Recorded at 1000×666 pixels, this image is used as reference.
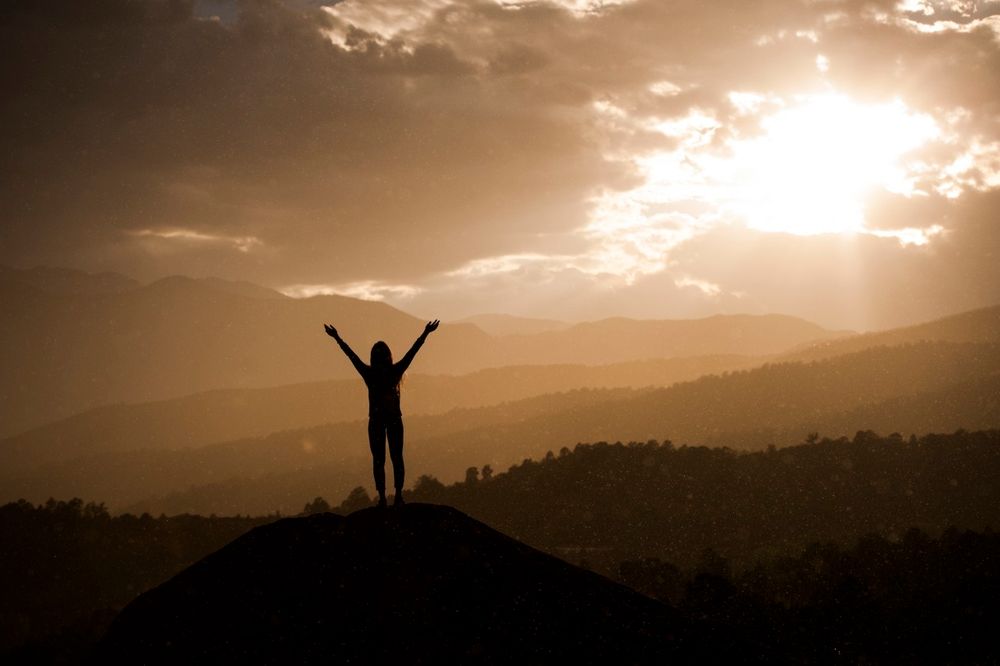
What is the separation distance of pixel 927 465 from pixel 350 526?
389 feet

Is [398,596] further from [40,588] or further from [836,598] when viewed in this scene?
[40,588]

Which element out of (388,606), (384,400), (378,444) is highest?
(384,400)

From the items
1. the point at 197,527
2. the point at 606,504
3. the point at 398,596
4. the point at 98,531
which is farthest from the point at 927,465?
the point at 398,596

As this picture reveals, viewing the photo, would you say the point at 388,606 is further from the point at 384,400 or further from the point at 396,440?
the point at 384,400

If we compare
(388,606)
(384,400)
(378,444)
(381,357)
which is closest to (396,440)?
(378,444)

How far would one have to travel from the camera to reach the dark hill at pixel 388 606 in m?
13.5

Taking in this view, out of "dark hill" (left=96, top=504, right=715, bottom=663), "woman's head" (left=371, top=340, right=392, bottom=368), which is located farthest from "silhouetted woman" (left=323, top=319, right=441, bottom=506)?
"dark hill" (left=96, top=504, right=715, bottom=663)

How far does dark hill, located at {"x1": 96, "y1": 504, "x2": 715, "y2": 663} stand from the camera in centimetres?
Answer: 1345

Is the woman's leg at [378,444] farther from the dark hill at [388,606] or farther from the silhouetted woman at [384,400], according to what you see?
Result: the dark hill at [388,606]

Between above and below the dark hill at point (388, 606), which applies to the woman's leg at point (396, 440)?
above

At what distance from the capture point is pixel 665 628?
47.8ft

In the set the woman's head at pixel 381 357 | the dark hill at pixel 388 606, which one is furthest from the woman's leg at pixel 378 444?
the woman's head at pixel 381 357

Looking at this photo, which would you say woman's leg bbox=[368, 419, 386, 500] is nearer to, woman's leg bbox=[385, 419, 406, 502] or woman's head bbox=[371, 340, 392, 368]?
woman's leg bbox=[385, 419, 406, 502]

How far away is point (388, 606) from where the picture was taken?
14.2m
